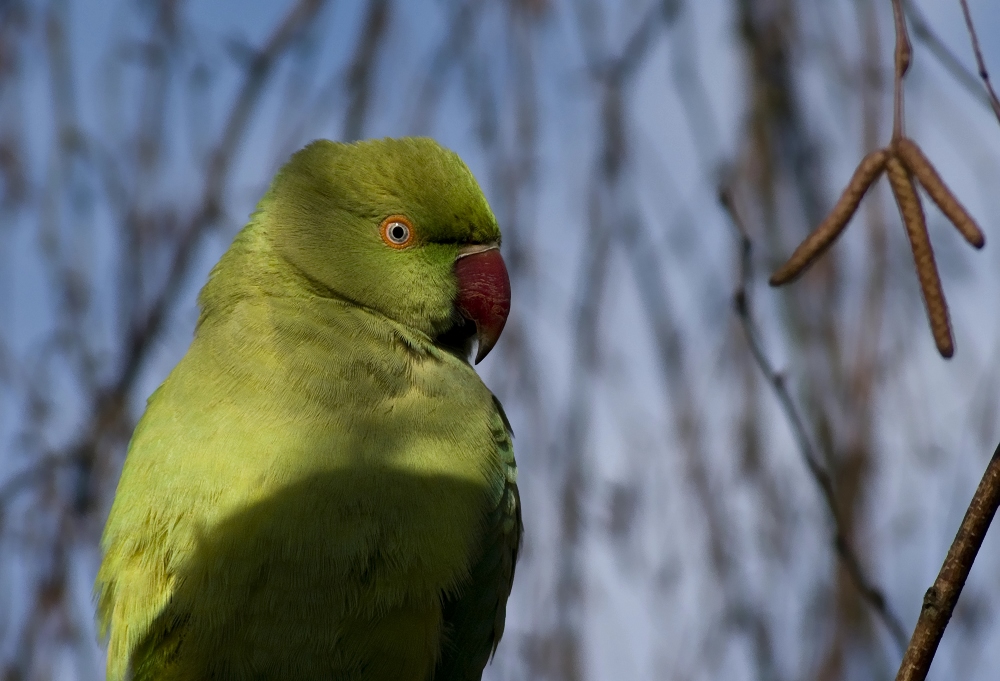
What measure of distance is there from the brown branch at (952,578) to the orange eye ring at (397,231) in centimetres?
181

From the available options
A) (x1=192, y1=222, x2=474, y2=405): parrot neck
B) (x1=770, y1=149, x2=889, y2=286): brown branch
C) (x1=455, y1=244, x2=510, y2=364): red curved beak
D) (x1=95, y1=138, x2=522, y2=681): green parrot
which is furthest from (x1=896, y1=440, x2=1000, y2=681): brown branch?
(x1=455, y1=244, x2=510, y2=364): red curved beak

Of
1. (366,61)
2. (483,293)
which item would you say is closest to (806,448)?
(483,293)

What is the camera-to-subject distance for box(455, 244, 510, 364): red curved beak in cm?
305

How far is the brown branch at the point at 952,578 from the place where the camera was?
156cm

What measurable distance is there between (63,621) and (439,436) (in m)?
2.14

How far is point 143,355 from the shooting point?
13.1 ft

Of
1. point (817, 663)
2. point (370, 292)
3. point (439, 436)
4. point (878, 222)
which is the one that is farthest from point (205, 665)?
point (878, 222)

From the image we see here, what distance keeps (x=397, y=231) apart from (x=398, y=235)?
0.04 ft

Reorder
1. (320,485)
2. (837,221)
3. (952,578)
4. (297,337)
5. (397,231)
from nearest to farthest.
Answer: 1. (952,578)
2. (837,221)
3. (320,485)
4. (297,337)
5. (397,231)

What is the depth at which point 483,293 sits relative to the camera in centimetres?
306

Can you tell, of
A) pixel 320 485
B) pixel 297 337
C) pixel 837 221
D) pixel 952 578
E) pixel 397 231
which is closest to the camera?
pixel 952 578

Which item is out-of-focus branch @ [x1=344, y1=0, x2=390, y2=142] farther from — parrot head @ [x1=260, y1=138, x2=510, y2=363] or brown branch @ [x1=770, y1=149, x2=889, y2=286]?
brown branch @ [x1=770, y1=149, x2=889, y2=286]

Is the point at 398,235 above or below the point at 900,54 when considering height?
below

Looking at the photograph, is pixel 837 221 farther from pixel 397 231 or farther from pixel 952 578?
pixel 397 231
